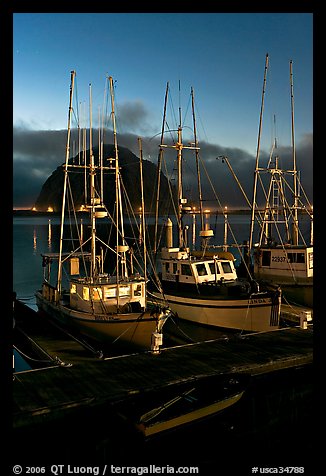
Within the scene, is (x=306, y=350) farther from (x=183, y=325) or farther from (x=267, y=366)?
(x=183, y=325)

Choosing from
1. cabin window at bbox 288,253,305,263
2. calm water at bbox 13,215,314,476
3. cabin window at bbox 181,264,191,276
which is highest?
cabin window at bbox 288,253,305,263

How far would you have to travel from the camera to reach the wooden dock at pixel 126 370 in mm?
10227

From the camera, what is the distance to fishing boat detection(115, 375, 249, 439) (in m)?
10.1

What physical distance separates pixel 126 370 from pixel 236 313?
29.0 feet

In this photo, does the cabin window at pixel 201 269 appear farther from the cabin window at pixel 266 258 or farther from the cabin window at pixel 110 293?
the cabin window at pixel 266 258

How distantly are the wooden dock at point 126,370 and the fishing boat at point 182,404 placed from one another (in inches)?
12.4

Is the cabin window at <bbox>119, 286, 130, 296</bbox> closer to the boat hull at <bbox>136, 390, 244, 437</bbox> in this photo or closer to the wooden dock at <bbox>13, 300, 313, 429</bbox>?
the wooden dock at <bbox>13, 300, 313, 429</bbox>

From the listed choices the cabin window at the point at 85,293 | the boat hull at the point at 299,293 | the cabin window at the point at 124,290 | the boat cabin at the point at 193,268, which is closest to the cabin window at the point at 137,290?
the cabin window at the point at 124,290

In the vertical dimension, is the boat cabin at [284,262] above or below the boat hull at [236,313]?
above

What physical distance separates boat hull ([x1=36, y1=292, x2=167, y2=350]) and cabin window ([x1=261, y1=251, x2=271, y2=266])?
49.4 ft

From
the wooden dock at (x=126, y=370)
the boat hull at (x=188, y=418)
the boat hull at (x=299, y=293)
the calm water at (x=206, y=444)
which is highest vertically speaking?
the boat hull at (x=299, y=293)

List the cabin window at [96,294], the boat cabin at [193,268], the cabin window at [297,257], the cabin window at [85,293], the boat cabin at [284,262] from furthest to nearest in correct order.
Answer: the cabin window at [297,257] < the boat cabin at [284,262] < the boat cabin at [193,268] < the cabin window at [85,293] < the cabin window at [96,294]

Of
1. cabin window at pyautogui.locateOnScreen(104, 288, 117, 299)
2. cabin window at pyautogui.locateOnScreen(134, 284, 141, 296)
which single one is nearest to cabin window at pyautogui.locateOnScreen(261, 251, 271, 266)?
cabin window at pyautogui.locateOnScreen(134, 284, 141, 296)
